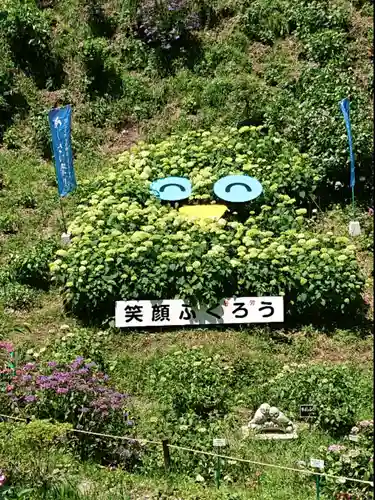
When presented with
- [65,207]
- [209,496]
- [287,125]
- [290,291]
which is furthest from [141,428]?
[287,125]

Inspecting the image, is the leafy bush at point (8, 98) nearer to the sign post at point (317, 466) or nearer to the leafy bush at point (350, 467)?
the leafy bush at point (350, 467)

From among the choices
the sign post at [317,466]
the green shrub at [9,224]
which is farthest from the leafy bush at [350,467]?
the green shrub at [9,224]

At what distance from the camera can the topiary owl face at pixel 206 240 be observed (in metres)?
8.58

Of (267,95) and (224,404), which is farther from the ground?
(267,95)

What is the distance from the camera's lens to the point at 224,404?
727 cm

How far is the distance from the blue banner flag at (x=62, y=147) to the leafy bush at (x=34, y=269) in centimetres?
89

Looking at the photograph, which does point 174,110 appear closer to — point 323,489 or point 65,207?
point 65,207

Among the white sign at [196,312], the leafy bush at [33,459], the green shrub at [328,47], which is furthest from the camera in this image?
the green shrub at [328,47]

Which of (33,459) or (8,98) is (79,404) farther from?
(8,98)

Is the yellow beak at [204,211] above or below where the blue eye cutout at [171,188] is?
below

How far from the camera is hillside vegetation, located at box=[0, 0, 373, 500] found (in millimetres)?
6418

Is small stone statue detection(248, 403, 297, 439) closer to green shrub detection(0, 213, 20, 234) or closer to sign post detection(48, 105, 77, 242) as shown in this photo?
sign post detection(48, 105, 77, 242)

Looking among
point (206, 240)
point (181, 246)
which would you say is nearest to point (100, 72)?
point (206, 240)

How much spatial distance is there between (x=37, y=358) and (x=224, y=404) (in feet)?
6.68
